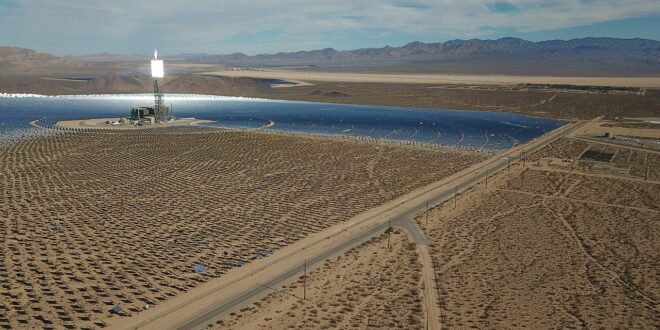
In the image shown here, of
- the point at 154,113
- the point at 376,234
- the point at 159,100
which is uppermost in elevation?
the point at 159,100

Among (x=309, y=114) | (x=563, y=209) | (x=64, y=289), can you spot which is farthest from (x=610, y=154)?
(x=309, y=114)

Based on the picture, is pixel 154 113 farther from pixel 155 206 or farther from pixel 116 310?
pixel 116 310

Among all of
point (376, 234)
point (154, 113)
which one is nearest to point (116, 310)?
point (376, 234)

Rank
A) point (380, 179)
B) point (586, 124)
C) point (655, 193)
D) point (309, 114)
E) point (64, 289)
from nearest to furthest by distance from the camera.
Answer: point (64, 289) < point (655, 193) < point (380, 179) < point (586, 124) < point (309, 114)

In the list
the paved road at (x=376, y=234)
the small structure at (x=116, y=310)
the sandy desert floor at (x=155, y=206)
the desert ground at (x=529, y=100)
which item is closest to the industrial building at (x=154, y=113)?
the sandy desert floor at (x=155, y=206)

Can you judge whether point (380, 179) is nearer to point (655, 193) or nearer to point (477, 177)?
point (477, 177)

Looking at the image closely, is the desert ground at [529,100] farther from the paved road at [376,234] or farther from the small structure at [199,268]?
the small structure at [199,268]
